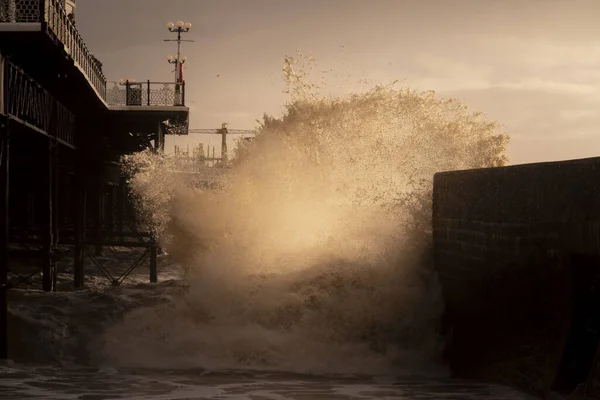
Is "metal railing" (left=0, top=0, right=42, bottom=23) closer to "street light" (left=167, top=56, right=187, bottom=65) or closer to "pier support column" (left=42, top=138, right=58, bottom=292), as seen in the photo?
"pier support column" (left=42, top=138, right=58, bottom=292)

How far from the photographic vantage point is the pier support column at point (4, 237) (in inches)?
582

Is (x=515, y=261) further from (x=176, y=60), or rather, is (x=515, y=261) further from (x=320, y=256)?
(x=176, y=60)

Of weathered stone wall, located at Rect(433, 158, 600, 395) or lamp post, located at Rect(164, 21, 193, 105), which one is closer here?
weathered stone wall, located at Rect(433, 158, 600, 395)

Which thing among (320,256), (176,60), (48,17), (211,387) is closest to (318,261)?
(320,256)

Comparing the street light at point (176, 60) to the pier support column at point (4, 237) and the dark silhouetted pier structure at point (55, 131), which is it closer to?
the dark silhouetted pier structure at point (55, 131)

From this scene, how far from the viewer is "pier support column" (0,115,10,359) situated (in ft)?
48.5

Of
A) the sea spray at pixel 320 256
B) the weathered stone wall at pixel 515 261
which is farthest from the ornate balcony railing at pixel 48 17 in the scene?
the weathered stone wall at pixel 515 261

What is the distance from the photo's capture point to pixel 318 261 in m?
17.5

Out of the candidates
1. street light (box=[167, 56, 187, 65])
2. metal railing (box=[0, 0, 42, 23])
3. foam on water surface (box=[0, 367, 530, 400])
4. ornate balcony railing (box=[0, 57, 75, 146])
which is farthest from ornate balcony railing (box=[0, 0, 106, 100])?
street light (box=[167, 56, 187, 65])

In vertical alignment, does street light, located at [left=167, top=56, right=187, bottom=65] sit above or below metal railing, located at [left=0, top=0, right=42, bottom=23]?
above

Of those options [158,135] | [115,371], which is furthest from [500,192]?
[158,135]

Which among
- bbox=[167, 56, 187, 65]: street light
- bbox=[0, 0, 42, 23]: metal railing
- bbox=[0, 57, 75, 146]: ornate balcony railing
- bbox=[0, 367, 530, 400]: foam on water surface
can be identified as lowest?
bbox=[0, 367, 530, 400]: foam on water surface

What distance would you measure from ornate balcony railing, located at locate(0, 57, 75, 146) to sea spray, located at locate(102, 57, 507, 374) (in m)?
5.11

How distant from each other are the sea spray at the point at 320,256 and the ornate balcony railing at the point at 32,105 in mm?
5114
